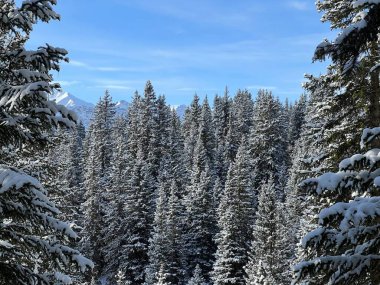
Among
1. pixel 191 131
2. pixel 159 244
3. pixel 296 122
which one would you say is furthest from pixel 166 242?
pixel 296 122

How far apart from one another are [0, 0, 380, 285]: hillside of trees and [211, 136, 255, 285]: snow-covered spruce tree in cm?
16

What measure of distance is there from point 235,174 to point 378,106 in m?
36.8

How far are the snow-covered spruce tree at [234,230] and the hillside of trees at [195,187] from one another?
155mm

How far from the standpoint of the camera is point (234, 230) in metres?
43.3

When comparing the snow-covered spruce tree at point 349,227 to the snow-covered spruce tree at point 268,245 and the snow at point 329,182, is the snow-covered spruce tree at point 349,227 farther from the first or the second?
the snow-covered spruce tree at point 268,245

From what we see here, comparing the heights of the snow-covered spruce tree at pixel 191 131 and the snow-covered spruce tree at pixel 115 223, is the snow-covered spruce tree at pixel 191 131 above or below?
above

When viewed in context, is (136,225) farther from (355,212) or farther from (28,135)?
(355,212)

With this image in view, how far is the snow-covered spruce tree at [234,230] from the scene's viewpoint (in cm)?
4034

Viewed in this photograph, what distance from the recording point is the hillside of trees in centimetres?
616

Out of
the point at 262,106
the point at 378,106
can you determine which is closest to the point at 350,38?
the point at 378,106

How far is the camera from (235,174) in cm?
4853

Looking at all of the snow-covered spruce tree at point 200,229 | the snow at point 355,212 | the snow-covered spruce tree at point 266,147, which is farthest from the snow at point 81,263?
the snow-covered spruce tree at point 266,147

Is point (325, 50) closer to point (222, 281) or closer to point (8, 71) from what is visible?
point (8, 71)

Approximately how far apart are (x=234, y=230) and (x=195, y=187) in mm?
13197
